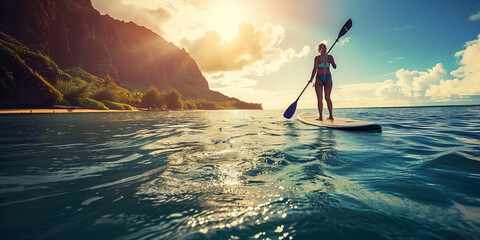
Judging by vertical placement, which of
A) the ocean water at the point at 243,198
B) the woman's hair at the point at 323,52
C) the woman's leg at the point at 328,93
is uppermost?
the woman's hair at the point at 323,52

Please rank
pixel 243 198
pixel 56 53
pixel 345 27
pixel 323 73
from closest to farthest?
pixel 243 198 < pixel 323 73 < pixel 345 27 < pixel 56 53

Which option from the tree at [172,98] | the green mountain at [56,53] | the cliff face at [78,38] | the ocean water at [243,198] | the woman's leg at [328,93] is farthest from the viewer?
the tree at [172,98]

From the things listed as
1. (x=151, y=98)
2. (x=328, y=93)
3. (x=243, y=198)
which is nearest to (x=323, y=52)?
(x=328, y=93)

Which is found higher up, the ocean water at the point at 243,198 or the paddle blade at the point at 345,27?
the paddle blade at the point at 345,27

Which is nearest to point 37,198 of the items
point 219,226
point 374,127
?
point 219,226

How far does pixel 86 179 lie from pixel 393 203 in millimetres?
3851

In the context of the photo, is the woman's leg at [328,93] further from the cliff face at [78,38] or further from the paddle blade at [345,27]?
the cliff face at [78,38]

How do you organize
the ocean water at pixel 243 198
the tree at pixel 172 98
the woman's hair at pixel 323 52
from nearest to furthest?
the ocean water at pixel 243 198 → the woman's hair at pixel 323 52 → the tree at pixel 172 98

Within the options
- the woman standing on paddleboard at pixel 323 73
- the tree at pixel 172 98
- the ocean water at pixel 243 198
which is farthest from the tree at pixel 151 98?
the ocean water at pixel 243 198

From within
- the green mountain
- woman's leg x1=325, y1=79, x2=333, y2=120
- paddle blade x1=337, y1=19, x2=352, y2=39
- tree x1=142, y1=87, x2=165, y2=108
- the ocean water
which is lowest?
the ocean water

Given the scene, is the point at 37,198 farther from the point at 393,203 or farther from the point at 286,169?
the point at 393,203

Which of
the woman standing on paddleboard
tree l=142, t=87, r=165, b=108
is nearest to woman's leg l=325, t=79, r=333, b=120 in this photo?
the woman standing on paddleboard

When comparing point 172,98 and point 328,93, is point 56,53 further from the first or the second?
point 328,93

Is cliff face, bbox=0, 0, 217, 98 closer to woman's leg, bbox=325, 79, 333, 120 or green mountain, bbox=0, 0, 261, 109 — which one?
green mountain, bbox=0, 0, 261, 109
